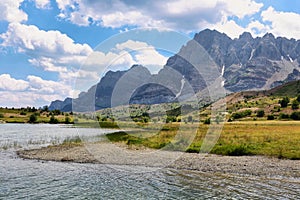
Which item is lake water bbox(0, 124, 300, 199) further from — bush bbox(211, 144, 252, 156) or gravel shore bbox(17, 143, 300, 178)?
bush bbox(211, 144, 252, 156)

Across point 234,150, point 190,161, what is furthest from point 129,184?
point 234,150

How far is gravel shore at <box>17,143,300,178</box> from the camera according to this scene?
33969 millimetres

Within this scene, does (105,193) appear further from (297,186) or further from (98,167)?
(297,186)

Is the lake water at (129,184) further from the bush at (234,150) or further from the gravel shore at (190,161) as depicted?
the bush at (234,150)

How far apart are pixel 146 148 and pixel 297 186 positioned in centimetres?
3034

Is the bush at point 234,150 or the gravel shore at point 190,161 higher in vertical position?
the bush at point 234,150

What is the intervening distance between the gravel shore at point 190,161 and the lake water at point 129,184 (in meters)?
2.70

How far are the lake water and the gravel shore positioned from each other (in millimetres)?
2702

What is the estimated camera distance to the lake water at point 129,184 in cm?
2384

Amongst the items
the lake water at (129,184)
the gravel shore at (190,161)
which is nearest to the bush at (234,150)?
the gravel shore at (190,161)

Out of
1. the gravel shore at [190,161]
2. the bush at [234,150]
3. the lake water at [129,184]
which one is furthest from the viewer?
the bush at [234,150]

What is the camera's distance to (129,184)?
27.7 m

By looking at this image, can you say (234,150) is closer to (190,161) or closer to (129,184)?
(190,161)

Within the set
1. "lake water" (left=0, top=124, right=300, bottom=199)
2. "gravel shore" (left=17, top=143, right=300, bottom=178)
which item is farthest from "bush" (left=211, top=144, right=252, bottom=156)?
"lake water" (left=0, top=124, right=300, bottom=199)
